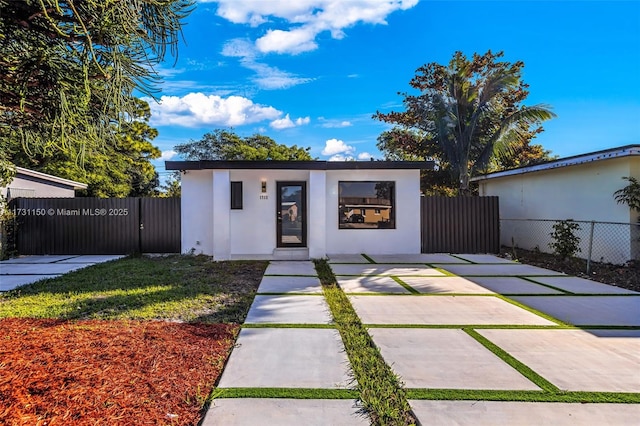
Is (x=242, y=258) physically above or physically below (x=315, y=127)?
below

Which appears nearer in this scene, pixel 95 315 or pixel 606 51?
pixel 95 315

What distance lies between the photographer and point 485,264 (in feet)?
26.9

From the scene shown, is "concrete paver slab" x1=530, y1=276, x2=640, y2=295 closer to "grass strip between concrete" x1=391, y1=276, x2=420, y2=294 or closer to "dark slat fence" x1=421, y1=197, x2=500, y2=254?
"grass strip between concrete" x1=391, y1=276, x2=420, y2=294

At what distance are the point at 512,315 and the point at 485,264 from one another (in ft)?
13.5

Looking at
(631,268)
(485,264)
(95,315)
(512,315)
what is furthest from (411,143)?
(95,315)

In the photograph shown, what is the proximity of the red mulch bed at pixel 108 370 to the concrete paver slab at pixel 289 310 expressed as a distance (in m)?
0.49

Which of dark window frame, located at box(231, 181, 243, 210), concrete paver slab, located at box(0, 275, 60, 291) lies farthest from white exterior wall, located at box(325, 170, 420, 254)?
concrete paver slab, located at box(0, 275, 60, 291)

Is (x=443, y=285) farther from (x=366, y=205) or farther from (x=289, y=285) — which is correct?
(x=366, y=205)

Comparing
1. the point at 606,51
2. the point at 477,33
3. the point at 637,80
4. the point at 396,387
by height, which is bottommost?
the point at 396,387

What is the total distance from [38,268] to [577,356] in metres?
9.80

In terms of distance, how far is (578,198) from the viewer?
28.5ft

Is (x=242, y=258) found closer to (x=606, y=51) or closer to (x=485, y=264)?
(x=485, y=264)

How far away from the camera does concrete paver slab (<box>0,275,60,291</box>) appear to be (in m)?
5.93

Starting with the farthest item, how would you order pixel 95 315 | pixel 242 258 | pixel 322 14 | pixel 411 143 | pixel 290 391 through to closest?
1. pixel 411 143
2. pixel 322 14
3. pixel 242 258
4. pixel 95 315
5. pixel 290 391
